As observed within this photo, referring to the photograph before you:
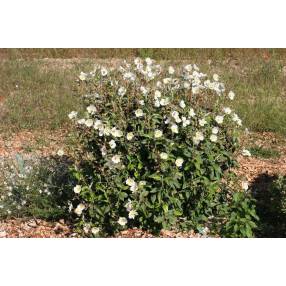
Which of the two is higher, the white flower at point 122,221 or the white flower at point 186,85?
the white flower at point 186,85

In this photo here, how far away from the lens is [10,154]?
6.35 metres

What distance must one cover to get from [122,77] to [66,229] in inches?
55.1

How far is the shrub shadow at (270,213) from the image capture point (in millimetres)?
4566

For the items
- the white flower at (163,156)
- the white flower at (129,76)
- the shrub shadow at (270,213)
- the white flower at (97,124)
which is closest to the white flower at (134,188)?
the white flower at (163,156)

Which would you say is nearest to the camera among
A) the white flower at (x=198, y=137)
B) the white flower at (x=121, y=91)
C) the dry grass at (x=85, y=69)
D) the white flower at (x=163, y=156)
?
the white flower at (x=163, y=156)

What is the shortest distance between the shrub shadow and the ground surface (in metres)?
0.15

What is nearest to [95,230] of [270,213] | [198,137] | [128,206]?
[128,206]

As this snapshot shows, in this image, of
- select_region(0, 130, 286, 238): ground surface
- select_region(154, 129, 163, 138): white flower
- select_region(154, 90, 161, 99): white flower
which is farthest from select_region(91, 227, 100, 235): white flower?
select_region(154, 90, 161, 99): white flower

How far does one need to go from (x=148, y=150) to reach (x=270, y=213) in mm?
1487

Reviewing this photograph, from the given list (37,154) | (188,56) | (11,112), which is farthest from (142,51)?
(37,154)

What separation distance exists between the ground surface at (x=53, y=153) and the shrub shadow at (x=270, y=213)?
0.48ft

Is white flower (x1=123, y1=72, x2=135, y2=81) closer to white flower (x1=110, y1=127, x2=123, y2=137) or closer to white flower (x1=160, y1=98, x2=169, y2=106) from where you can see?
white flower (x1=160, y1=98, x2=169, y2=106)

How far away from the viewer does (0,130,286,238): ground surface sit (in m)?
4.53

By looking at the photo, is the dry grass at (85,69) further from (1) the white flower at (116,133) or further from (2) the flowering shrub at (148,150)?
(1) the white flower at (116,133)
